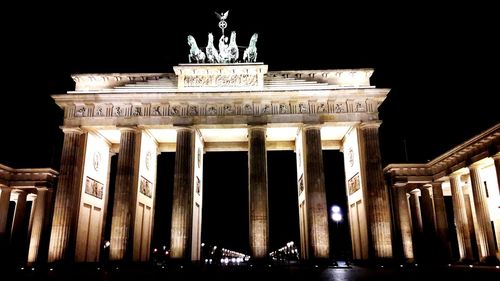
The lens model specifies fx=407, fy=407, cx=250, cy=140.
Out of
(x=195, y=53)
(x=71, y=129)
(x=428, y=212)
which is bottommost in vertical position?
(x=428, y=212)

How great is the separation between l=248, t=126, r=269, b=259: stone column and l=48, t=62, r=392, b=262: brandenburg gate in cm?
7

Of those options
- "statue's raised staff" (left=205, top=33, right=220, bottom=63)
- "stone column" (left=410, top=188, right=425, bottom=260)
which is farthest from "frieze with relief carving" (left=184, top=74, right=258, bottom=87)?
"stone column" (left=410, top=188, right=425, bottom=260)

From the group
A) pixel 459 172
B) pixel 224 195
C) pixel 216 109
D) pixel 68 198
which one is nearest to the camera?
pixel 68 198

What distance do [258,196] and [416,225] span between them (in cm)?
1987

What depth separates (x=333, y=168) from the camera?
54.2 m

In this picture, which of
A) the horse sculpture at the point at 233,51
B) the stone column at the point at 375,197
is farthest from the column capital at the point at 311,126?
the horse sculpture at the point at 233,51

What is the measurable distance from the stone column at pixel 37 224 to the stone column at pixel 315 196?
20.3 m

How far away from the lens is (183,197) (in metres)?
28.9

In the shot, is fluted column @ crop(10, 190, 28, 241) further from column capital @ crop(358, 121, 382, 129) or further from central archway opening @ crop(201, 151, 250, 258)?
column capital @ crop(358, 121, 382, 129)

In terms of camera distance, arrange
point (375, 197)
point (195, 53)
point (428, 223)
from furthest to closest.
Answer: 1. point (428, 223)
2. point (195, 53)
3. point (375, 197)

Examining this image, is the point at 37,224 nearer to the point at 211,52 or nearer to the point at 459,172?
the point at 211,52

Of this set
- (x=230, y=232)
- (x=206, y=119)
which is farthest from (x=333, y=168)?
(x=230, y=232)

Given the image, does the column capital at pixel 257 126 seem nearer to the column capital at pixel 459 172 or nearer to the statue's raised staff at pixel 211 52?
the statue's raised staff at pixel 211 52

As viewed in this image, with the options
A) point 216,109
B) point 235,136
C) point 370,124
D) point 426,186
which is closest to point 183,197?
point 216,109
